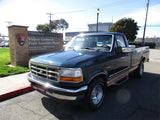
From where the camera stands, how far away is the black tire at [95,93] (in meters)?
2.80

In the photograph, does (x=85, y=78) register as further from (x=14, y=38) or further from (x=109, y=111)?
(x=14, y=38)

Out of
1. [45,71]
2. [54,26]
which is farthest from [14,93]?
[54,26]

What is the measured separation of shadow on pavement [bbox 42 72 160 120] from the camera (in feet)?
9.33

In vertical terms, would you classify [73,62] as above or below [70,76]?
above

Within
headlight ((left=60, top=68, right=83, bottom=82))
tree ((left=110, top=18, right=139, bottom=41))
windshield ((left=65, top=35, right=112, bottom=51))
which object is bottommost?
headlight ((left=60, top=68, right=83, bottom=82))

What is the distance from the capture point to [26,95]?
3.93 metres

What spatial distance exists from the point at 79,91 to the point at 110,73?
138 centimetres

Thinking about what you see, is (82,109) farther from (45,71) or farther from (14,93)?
(14,93)

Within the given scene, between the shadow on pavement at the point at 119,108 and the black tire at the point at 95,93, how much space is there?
17 cm

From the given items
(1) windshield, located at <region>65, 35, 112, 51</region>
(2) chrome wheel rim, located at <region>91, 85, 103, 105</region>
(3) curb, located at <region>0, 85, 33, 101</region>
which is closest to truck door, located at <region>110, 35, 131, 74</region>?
(1) windshield, located at <region>65, 35, 112, 51</region>

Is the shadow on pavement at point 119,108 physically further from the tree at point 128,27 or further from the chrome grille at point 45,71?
the tree at point 128,27

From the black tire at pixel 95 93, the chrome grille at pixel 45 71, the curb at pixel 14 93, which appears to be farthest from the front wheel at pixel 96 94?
the curb at pixel 14 93

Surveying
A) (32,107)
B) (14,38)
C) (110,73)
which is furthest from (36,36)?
(110,73)

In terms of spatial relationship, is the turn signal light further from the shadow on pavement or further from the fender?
the shadow on pavement
